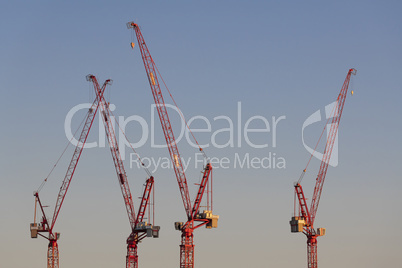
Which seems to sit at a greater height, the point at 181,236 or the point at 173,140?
the point at 173,140

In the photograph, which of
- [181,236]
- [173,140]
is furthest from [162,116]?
[181,236]

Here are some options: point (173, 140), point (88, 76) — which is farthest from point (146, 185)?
point (88, 76)

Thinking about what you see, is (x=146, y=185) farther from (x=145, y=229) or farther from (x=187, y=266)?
(x=187, y=266)

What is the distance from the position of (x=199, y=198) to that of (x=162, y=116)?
72.8 feet

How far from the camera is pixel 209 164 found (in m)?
191

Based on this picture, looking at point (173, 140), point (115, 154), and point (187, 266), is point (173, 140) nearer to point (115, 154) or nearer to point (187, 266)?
point (115, 154)

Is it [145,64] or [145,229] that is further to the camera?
[145,229]

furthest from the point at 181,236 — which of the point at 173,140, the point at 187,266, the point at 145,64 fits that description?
the point at 145,64

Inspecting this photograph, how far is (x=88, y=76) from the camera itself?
7859 inches

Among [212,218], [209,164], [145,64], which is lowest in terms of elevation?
[212,218]

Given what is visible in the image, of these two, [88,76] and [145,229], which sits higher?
[88,76]

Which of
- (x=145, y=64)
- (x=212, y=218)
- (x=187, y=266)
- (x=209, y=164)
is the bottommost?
(x=187, y=266)

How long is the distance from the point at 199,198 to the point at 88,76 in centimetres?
4290

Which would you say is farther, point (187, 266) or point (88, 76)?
point (88, 76)
